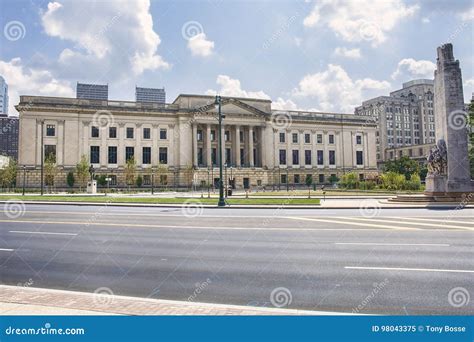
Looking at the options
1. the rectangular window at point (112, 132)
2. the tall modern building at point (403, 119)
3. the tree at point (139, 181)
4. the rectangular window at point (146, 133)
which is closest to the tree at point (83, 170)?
the rectangular window at point (112, 132)

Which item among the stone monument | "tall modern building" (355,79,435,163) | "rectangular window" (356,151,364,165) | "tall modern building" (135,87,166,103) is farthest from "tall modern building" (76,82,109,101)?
the stone monument

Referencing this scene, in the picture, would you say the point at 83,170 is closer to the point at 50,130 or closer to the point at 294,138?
the point at 50,130

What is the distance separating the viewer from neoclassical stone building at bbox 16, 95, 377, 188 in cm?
6750

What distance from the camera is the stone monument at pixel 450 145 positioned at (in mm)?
27953

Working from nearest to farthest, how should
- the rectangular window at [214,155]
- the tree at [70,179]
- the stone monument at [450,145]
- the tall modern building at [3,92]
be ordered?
the tall modern building at [3,92] < the stone monument at [450,145] < the tree at [70,179] < the rectangular window at [214,155]

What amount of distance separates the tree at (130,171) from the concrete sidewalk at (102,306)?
63.2m

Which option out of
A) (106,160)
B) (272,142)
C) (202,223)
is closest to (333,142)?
(272,142)

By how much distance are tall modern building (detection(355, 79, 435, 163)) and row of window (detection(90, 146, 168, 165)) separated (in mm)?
79226

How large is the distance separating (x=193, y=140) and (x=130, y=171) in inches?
614

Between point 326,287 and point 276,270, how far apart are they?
1.51 metres

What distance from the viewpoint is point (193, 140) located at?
7531 centimetres

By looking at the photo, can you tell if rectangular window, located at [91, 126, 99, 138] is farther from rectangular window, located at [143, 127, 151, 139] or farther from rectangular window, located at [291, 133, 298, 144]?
rectangular window, located at [291, 133, 298, 144]

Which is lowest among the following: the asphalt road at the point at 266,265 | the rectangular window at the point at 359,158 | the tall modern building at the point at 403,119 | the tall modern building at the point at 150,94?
the asphalt road at the point at 266,265

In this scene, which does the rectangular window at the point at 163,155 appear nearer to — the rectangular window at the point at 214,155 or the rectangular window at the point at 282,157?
the rectangular window at the point at 214,155
